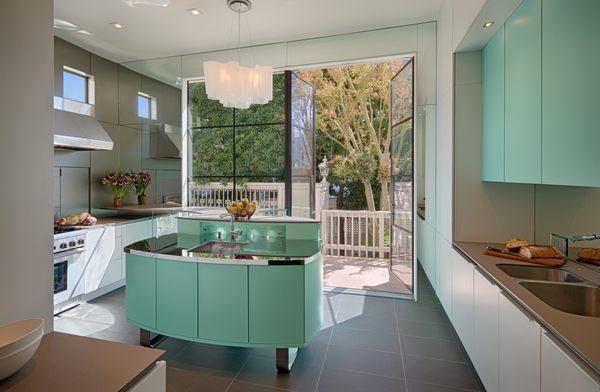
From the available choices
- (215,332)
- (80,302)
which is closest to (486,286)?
(215,332)

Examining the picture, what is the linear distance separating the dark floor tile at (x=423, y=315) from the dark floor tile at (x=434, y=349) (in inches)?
16.3

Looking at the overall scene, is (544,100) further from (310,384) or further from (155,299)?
(155,299)

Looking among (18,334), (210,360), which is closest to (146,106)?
(210,360)

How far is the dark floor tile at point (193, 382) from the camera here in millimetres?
2197

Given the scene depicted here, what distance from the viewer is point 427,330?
10.00 ft

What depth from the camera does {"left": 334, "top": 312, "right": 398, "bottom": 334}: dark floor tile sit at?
10.1 feet

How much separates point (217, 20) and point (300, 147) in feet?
5.93

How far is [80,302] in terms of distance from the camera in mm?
3754

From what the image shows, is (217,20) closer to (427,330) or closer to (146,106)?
(146,106)

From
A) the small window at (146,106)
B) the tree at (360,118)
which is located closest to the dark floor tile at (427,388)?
the small window at (146,106)

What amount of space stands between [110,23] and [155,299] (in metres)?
3.15

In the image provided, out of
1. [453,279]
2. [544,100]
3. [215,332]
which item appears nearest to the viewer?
[544,100]

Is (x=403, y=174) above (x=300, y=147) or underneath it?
underneath

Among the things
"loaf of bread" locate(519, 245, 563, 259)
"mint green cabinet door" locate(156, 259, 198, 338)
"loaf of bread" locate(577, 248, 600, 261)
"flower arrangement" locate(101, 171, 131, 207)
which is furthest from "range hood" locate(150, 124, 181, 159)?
"loaf of bread" locate(577, 248, 600, 261)
